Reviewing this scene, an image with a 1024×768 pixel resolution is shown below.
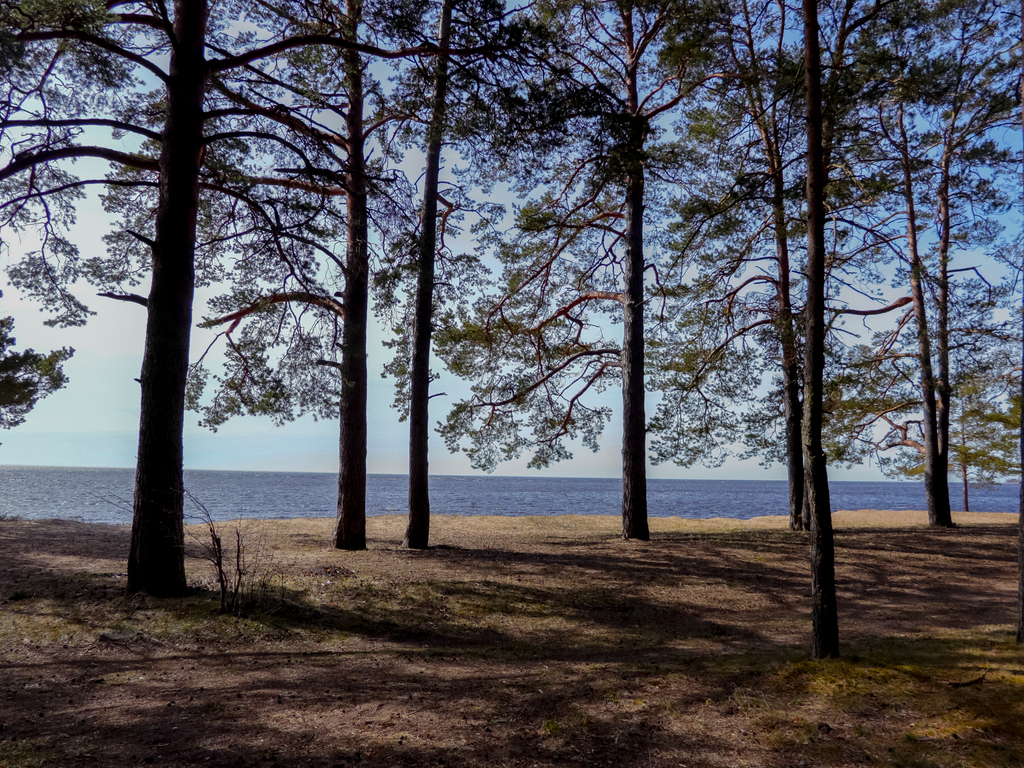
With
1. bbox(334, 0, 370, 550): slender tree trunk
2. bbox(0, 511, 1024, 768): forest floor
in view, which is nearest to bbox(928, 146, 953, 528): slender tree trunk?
bbox(0, 511, 1024, 768): forest floor

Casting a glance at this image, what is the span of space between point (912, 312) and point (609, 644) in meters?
13.9

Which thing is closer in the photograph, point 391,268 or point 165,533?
point 165,533

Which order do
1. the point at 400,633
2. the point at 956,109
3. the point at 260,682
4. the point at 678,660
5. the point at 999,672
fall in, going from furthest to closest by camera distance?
the point at 956,109 < the point at 400,633 < the point at 678,660 < the point at 260,682 < the point at 999,672

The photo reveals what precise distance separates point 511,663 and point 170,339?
5561 millimetres

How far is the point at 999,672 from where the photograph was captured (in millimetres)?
4625

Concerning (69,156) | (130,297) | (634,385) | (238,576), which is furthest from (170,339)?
(634,385)

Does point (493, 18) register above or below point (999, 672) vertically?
above

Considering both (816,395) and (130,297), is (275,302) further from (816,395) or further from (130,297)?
(816,395)

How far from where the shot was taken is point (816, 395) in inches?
208

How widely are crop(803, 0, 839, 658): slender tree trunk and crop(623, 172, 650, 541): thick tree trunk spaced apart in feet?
24.2

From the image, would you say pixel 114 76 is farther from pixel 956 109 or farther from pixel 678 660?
pixel 956 109

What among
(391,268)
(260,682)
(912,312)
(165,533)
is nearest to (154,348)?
(165,533)

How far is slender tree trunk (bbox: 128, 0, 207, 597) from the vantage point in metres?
7.12

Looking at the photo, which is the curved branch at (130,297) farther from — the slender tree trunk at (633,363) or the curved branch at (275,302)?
the slender tree trunk at (633,363)
